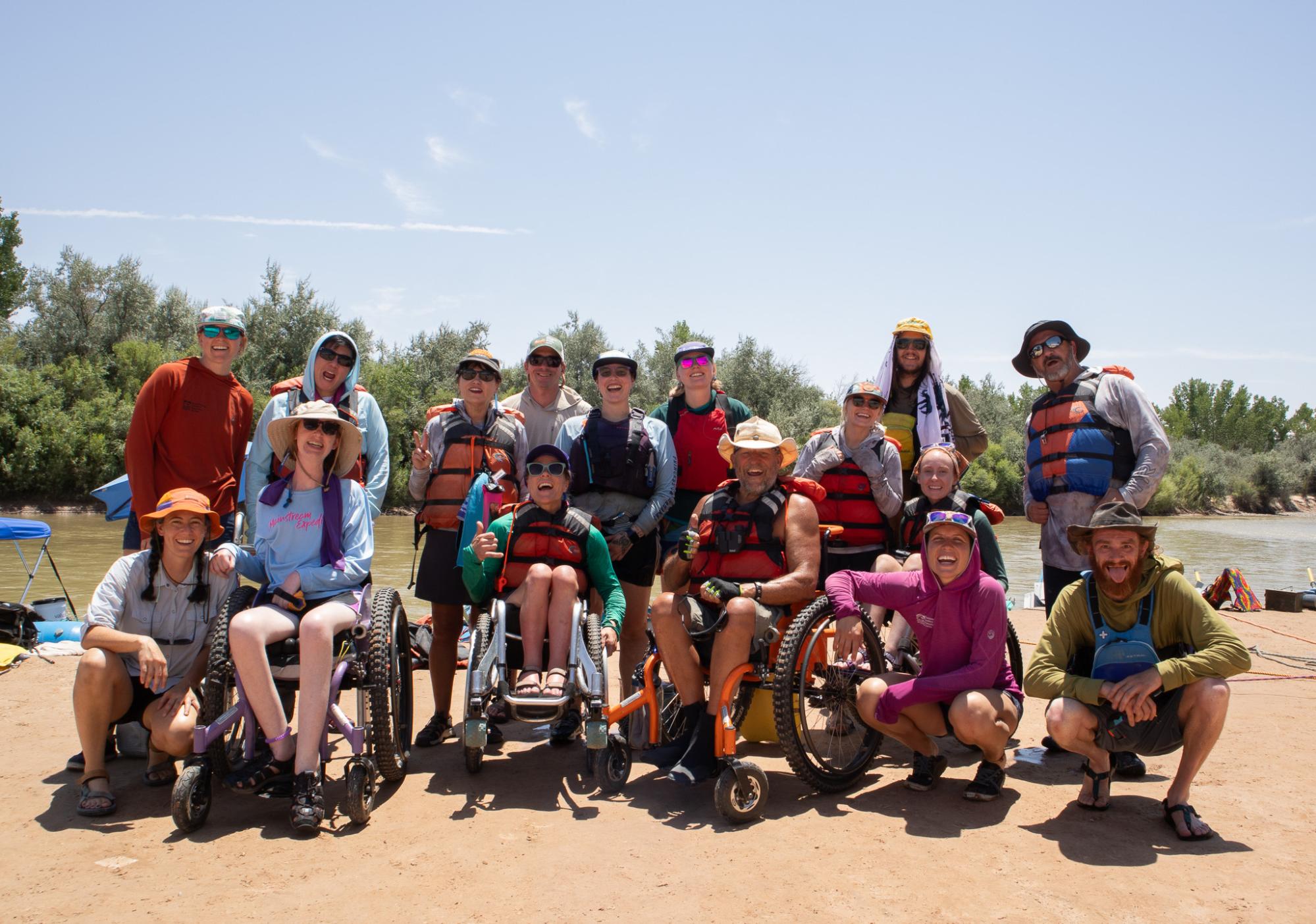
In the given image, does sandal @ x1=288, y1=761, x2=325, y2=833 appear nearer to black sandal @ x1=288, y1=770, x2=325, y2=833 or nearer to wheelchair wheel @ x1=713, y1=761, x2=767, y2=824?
black sandal @ x1=288, y1=770, x2=325, y2=833

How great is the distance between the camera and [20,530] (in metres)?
7.90

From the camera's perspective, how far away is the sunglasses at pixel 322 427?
3.80m

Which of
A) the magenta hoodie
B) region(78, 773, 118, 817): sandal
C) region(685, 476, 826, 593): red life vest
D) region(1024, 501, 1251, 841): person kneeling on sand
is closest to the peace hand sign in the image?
region(685, 476, 826, 593): red life vest

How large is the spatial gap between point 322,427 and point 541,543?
1072 mm

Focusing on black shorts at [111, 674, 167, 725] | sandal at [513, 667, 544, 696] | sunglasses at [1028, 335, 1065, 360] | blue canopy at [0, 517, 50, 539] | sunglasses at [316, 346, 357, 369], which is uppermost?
sunglasses at [1028, 335, 1065, 360]

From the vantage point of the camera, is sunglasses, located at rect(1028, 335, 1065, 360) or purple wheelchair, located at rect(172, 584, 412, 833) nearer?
purple wheelchair, located at rect(172, 584, 412, 833)

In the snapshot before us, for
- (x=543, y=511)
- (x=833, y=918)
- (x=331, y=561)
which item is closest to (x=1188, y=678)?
(x=833, y=918)

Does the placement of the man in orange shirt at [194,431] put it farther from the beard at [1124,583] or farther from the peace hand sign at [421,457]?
the beard at [1124,583]

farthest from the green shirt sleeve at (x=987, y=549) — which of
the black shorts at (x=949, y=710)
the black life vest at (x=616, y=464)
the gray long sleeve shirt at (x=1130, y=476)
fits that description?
the black life vest at (x=616, y=464)

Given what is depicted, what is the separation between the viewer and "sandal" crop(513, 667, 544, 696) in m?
3.66

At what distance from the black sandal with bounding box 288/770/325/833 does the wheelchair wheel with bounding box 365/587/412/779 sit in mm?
142

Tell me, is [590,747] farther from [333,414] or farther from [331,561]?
[333,414]

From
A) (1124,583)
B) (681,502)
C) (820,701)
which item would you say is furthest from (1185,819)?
(681,502)

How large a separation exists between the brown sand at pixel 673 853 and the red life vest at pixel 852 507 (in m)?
1.08
